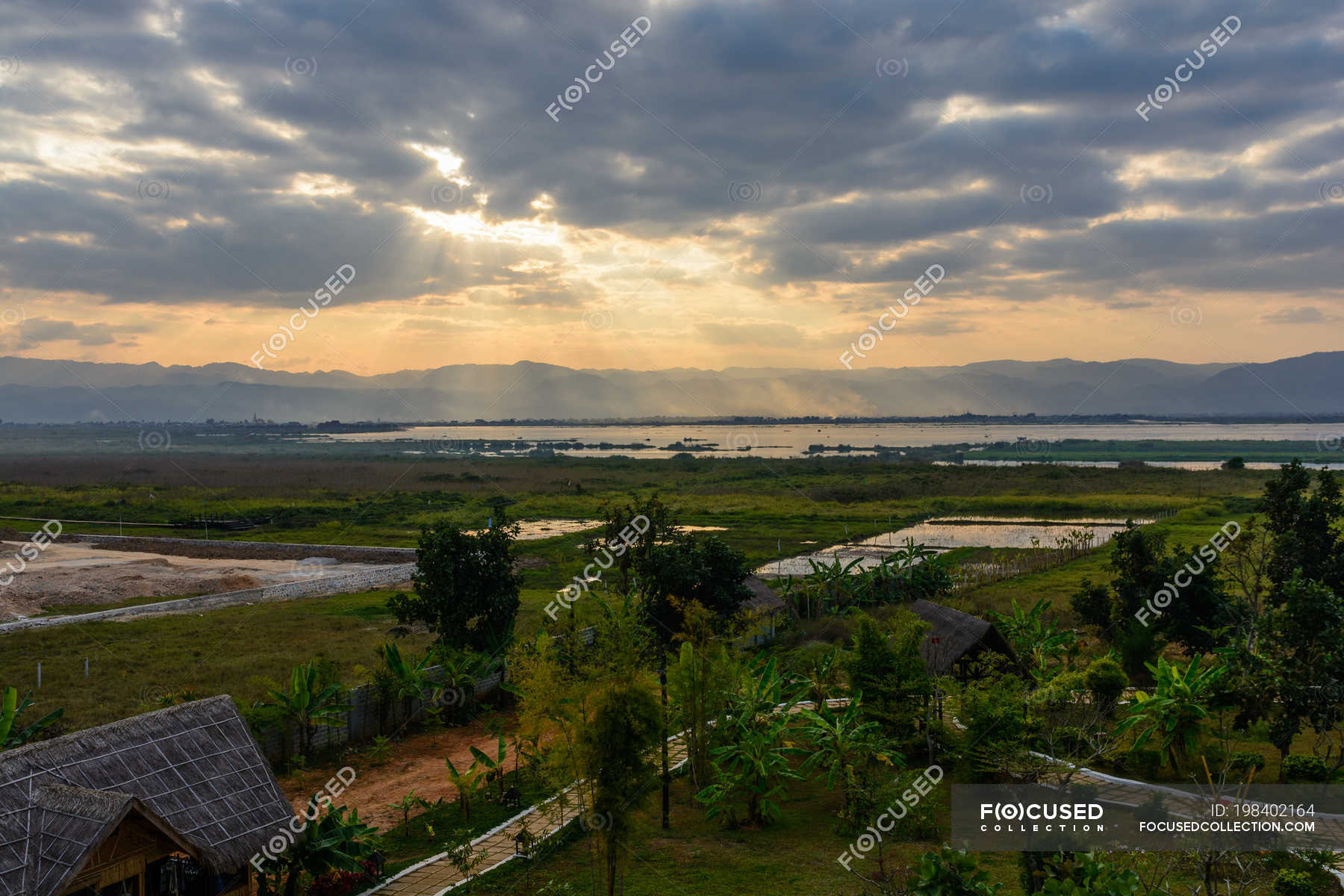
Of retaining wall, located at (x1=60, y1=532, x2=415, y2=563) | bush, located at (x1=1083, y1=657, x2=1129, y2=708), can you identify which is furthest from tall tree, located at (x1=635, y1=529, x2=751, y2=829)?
retaining wall, located at (x1=60, y1=532, x2=415, y2=563)

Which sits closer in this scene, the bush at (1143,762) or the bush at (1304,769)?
the bush at (1304,769)

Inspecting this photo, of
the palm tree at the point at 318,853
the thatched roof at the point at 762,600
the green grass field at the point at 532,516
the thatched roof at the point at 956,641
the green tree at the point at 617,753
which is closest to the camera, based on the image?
the green tree at the point at 617,753

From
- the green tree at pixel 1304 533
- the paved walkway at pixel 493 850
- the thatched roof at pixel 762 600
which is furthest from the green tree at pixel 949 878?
the thatched roof at pixel 762 600

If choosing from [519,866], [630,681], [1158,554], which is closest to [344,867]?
[519,866]

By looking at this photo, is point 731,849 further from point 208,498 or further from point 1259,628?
point 208,498

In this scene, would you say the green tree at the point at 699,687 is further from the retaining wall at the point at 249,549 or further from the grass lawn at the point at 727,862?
the retaining wall at the point at 249,549

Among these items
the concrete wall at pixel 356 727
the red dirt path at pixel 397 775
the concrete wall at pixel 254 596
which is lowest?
the concrete wall at pixel 254 596
